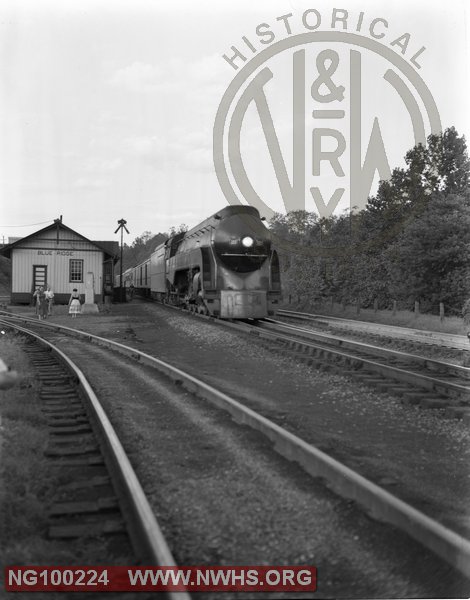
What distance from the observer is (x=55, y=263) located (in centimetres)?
3306

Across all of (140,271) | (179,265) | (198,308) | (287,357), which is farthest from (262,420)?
(140,271)

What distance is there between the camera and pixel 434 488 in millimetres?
4484

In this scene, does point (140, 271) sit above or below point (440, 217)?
below

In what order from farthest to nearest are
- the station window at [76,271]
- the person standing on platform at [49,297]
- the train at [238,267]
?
the station window at [76,271], the person standing on platform at [49,297], the train at [238,267]

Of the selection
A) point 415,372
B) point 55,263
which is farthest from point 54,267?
point 415,372

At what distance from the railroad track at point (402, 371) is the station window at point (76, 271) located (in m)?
21.9

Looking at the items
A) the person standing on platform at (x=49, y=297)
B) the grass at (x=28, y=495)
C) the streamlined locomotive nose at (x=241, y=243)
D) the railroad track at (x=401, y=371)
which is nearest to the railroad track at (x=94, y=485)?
the grass at (x=28, y=495)

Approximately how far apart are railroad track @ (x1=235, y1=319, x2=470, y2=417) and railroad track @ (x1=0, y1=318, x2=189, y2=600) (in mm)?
4072

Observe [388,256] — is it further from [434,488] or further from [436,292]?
[434,488]

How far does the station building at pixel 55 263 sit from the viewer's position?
32625mm

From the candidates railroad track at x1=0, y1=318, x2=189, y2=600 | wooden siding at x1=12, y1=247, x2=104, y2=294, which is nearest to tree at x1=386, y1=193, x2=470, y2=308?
wooden siding at x1=12, y1=247, x2=104, y2=294

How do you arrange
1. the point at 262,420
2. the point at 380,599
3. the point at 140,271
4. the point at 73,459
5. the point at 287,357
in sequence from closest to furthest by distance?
the point at 380,599 < the point at 73,459 < the point at 262,420 < the point at 287,357 < the point at 140,271

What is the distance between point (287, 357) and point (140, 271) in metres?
33.3

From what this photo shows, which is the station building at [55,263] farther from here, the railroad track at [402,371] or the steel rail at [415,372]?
the steel rail at [415,372]
